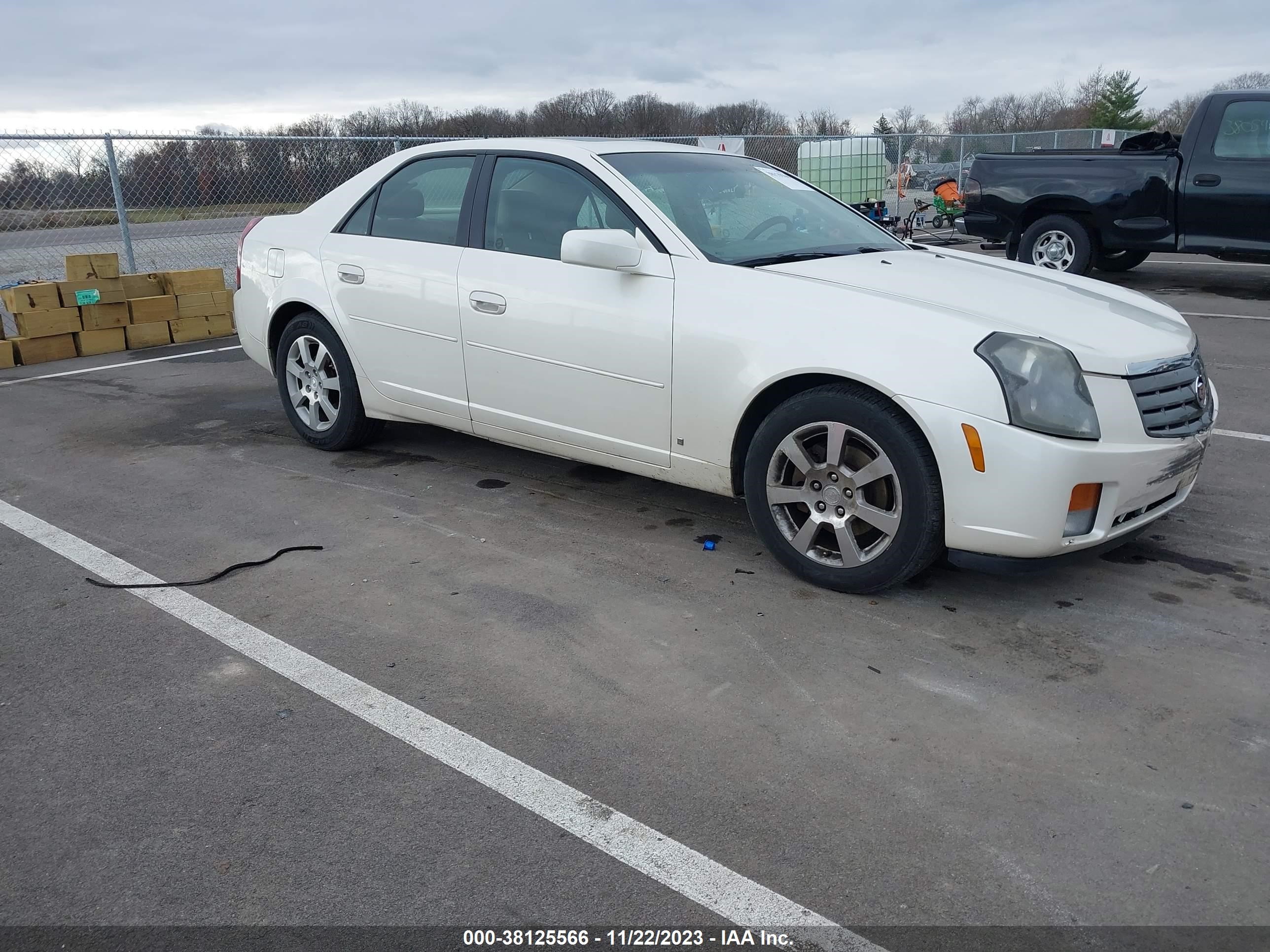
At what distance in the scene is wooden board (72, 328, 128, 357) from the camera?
9375mm

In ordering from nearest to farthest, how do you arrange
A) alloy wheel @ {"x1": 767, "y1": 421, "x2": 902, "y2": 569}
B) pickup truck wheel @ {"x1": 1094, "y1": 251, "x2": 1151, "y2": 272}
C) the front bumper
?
the front bumper < alloy wheel @ {"x1": 767, "y1": 421, "x2": 902, "y2": 569} < pickup truck wheel @ {"x1": 1094, "y1": 251, "x2": 1151, "y2": 272}

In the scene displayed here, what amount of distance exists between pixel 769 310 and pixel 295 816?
237 cm

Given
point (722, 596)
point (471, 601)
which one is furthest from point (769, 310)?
point (471, 601)

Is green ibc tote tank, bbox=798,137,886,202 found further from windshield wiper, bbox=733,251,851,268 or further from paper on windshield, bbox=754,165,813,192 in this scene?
windshield wiper, bbox=733,251,851,268

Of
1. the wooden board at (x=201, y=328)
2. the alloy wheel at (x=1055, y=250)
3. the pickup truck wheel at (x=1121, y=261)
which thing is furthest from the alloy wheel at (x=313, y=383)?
the pickup truck wheel at (x=1121, y=261)

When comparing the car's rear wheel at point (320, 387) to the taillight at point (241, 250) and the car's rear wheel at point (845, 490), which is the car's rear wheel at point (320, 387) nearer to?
the taillight at point (241, 250)

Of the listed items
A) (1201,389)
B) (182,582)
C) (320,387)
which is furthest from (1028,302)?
(320,387)

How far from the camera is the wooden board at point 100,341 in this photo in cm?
938

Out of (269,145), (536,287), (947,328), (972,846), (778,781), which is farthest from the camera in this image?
(269,145)

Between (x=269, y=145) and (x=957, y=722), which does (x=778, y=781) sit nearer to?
(x=957, y=722)

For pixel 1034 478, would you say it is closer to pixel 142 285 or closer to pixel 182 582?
pixel 182 582

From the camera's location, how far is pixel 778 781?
9.04 feet

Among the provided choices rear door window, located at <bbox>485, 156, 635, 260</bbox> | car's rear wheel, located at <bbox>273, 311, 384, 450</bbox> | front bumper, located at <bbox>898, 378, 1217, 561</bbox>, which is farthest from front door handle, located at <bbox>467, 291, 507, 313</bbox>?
front bumper, located at <bbox>898, 378, 1217, 561</bbox>

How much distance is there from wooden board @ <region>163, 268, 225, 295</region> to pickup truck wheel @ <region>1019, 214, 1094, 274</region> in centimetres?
850
